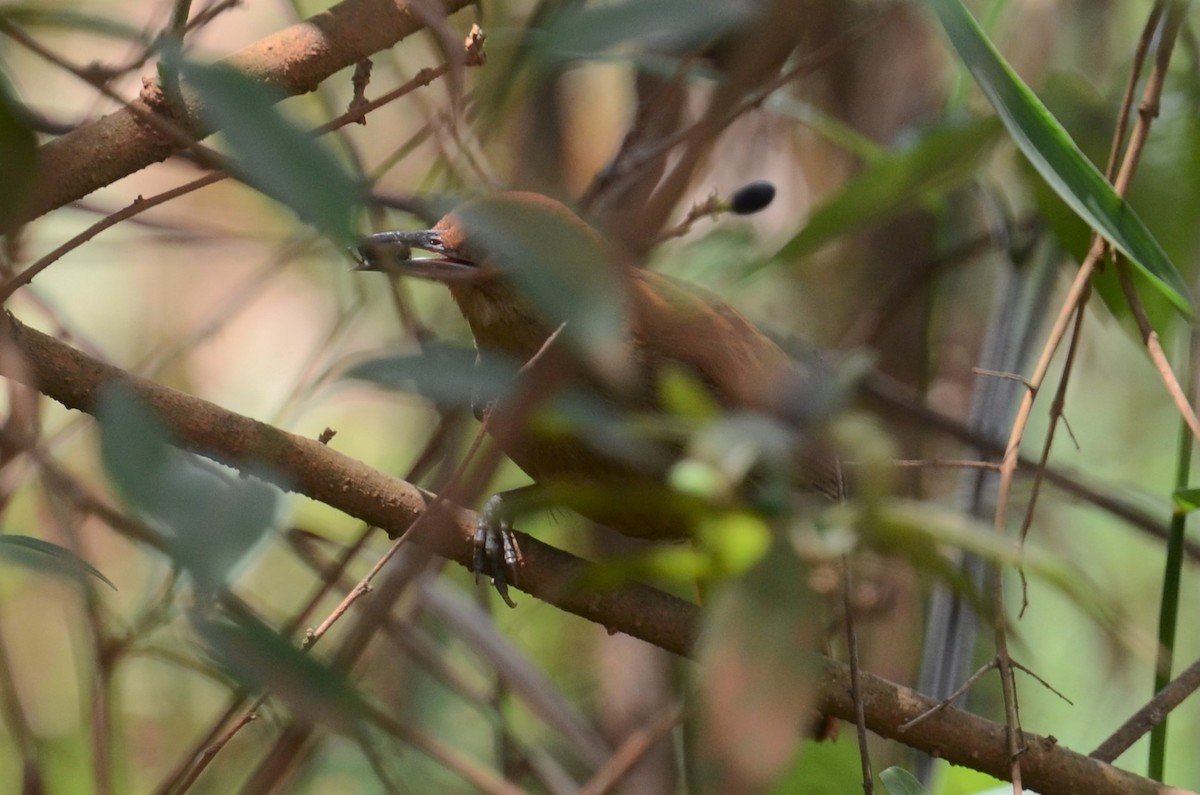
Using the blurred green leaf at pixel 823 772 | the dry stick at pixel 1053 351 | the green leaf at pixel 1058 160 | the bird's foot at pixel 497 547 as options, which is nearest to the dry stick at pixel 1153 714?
the dry stick at pixel 1053 351

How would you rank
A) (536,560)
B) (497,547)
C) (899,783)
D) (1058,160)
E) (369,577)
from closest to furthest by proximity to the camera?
1. (369,577)
2. (899,783)
3. (1058,160)
4. (536,560)
5. (497,547)

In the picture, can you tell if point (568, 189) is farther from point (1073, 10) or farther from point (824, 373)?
point (824, 373)

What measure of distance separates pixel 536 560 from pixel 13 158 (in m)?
1.06

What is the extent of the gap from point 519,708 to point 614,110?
6.97 feet

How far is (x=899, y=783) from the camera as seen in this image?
160 centimetres

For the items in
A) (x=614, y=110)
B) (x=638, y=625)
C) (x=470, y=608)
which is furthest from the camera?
(x=614, y=110)

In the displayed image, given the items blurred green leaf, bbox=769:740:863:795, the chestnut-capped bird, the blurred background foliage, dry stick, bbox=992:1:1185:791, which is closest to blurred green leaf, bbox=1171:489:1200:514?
dry stick, bbox=992:1:1185:791

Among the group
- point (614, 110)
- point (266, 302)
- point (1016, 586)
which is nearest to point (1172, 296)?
point (1016, 586)

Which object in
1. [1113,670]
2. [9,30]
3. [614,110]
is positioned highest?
[614,110]

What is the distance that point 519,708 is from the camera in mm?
3553

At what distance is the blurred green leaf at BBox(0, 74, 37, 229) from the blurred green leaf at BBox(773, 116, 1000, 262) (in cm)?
153

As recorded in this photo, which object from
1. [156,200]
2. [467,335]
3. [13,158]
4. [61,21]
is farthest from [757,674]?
[467,335]

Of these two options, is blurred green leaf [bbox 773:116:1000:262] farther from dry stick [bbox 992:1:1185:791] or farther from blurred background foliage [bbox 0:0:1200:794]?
dry stick [bbox 992:1:1185:791]

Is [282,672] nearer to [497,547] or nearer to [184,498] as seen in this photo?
[184,498]
